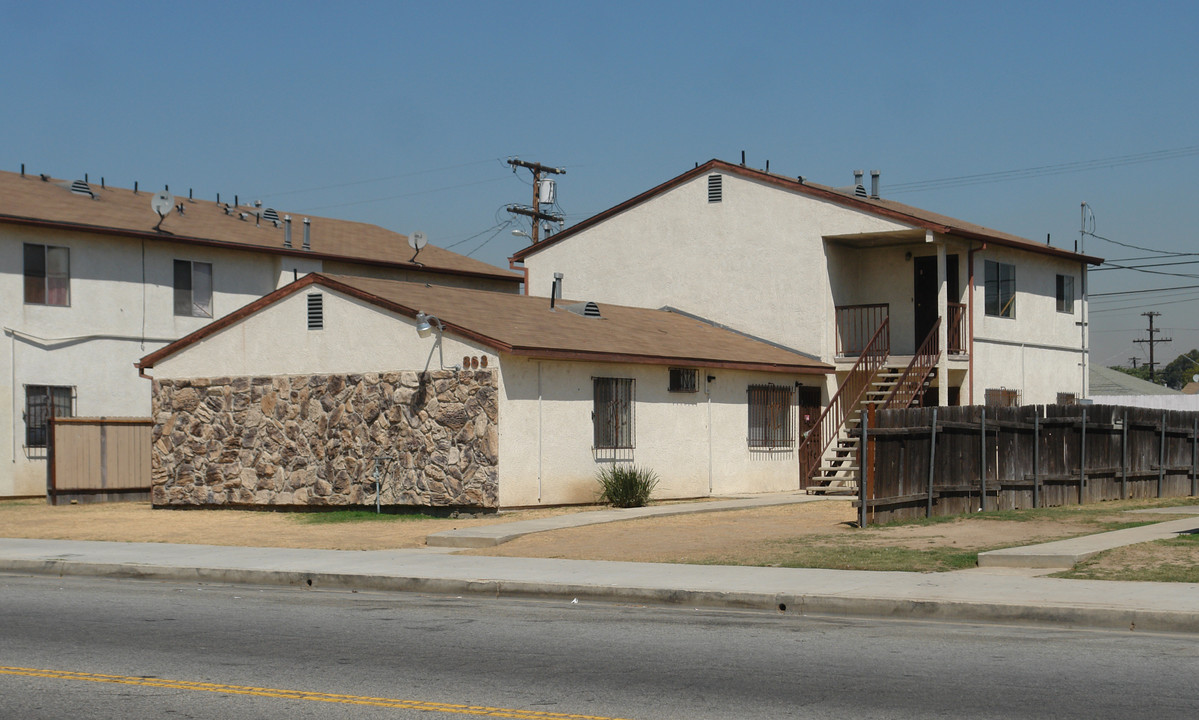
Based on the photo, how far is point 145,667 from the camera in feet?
31.4

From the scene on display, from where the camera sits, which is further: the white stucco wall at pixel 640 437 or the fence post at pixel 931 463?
the white stucco wall at pixel 640 437

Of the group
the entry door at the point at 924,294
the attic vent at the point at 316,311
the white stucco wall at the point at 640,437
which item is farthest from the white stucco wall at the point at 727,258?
the attic vent at the point at 316,311

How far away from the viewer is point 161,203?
32.6 meters

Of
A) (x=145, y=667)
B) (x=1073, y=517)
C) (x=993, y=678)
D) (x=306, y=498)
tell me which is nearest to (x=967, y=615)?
(x=993, y=678)

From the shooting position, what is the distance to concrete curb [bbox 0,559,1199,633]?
36.9 feet

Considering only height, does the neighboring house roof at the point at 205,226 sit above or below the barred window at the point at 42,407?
above

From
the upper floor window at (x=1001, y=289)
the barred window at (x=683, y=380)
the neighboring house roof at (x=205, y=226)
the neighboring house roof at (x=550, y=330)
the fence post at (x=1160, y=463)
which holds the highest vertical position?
the neighboring house roof at (x=205, y=226)

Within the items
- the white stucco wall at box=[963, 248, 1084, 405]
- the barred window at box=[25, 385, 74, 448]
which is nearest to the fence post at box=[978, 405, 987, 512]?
Answer: the white stucco wall at box=[963, 248, 1084, 405]

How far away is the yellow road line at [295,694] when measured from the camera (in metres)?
7.89

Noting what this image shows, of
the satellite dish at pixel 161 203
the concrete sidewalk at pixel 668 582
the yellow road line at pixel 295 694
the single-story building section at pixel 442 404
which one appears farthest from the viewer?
the satellite dish at pixel 161 203

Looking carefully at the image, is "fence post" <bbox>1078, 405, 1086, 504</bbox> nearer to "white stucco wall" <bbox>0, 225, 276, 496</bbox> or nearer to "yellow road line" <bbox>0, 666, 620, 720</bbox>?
"yellow road line" <bbox>0, 666, 620, 720</bbox>

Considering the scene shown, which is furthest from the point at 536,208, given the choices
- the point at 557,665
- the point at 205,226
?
the point at 557,665

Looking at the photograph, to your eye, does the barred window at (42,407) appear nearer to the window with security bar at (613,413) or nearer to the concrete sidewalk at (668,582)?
the concrete sidewalk at (668,582)

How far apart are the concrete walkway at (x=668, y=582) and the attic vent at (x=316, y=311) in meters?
6.69
